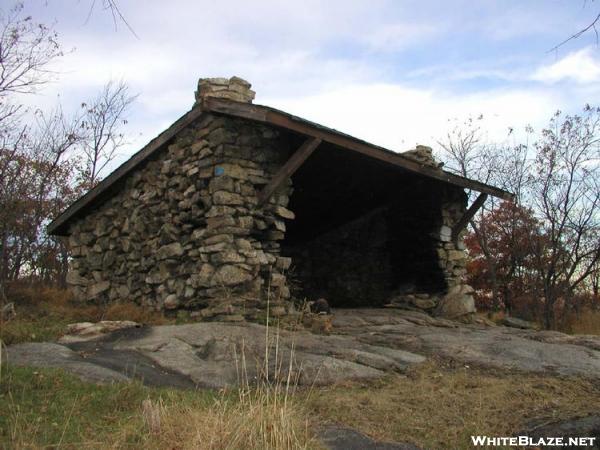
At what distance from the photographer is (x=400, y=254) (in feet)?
37.6

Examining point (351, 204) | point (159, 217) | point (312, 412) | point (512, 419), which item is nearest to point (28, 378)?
point (312, 412)

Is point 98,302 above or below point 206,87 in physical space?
below

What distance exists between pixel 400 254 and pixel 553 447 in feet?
26.1

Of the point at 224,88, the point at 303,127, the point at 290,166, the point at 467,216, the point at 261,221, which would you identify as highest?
the point at 224,88

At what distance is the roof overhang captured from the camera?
7465mm

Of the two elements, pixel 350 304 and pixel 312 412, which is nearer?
pixel 312 412

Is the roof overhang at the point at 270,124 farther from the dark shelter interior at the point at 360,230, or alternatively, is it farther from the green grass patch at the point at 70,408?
the green grass patch at the point at 70,408

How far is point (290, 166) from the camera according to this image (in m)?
7.68

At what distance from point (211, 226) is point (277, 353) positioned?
112 inches

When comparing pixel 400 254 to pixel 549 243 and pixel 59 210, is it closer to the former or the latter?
pixel 549 243

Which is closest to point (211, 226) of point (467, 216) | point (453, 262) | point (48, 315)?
point (48, 315)

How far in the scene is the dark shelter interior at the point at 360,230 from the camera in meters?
10.5

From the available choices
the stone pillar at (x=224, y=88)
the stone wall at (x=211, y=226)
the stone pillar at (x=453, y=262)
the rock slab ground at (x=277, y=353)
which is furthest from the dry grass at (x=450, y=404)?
the stone pillar at (x=224, y=88)

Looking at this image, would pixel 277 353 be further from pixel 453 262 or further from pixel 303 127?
pixel 453 262
